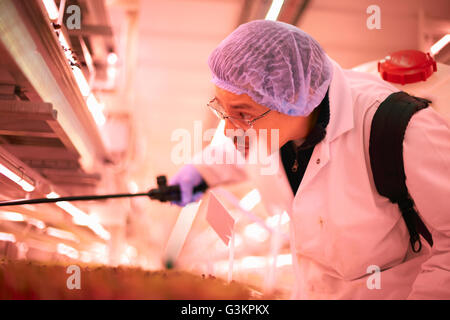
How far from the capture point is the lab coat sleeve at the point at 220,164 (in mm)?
1254

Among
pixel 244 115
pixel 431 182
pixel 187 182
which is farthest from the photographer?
pixel 187 182

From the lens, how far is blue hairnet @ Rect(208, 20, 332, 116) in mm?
958

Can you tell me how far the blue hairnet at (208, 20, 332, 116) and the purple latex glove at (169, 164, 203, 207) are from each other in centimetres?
35

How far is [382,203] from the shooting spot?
95 centimetres

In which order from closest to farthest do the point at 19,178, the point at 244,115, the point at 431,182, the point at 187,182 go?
1. the point at 431,182
2. the point at 19,178
3. the point at 244,115
4. the point at 187,182

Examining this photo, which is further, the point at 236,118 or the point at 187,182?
the point at 187,182

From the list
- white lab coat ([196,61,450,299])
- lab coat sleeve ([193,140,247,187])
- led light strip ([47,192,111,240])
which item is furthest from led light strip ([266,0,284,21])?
led light strip ([47,192,111,240])

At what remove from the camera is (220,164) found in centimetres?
131

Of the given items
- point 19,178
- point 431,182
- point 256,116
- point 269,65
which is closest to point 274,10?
point 269,65

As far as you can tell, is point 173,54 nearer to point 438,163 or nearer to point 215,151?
point 215,151

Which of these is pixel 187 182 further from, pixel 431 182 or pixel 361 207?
pixel 431 182

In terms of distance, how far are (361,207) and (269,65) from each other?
0.48 m
